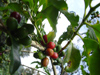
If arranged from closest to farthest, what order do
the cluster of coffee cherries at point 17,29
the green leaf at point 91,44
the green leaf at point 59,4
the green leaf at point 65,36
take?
the green leaf at point 59,4, the cluster of coffee cherries at point 17,29, the green leaf at point 91,44, the green leaf at point 65,36

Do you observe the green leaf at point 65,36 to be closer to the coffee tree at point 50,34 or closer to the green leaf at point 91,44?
the coffee tree at point 50,34

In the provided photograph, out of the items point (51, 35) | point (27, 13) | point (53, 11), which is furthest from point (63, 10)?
point (51, 35)

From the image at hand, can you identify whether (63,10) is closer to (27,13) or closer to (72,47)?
(27,13)

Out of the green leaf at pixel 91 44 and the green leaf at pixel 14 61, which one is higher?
the green leaf at pixel 91 44

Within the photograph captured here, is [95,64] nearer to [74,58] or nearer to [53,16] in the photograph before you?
[74,58]

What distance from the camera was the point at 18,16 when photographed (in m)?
0.72

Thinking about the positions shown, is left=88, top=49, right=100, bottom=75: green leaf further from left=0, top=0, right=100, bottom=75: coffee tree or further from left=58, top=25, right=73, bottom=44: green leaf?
left=58, top=25, right=73, bottom=44: green leaf

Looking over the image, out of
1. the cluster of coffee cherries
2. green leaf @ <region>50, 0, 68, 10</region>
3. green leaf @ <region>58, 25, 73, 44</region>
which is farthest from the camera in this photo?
green leaf @ <region>58, 25, 73, 44</region>

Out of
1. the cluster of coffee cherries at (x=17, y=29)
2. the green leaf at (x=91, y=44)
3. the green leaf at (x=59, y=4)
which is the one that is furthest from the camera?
the green leaf at (x=91, y=44)

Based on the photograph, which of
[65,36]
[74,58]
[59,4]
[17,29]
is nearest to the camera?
[59,4]

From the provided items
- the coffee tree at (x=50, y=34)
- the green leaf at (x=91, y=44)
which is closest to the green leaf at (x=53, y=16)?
the coffee tree at (x=50, y=34)

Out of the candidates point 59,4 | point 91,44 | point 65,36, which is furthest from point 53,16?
point 65,36

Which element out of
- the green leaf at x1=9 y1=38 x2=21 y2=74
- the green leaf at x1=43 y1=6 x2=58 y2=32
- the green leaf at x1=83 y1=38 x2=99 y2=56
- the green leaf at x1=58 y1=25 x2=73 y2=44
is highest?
the green leaf at x1=58 y1=25 x2=73 y2=44


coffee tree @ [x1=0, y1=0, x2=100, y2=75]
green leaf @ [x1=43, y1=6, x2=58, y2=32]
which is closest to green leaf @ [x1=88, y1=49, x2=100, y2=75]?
Answer: coffee tree @ [x1=0, y1=0, x2=100, y2=75]
